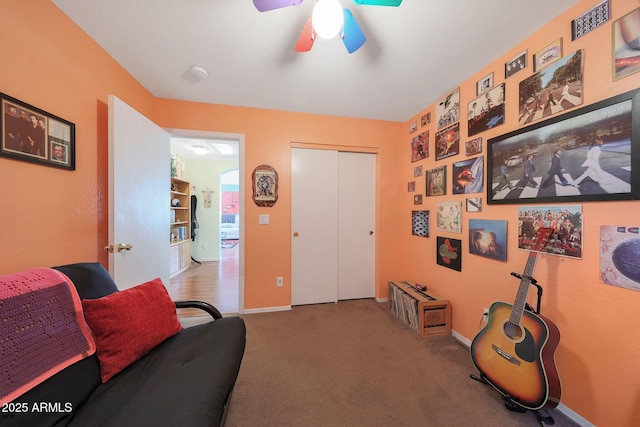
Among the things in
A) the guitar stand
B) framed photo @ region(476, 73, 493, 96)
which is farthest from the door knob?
framed photo @ region(476, 73, 493, 96)

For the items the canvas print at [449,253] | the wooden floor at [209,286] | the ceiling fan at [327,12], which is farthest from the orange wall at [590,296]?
the wooden floor at [209,286]

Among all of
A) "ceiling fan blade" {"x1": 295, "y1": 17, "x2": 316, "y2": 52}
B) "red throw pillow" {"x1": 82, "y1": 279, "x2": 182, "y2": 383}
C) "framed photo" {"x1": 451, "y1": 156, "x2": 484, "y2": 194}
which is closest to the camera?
"red throw pillow" {"x1": 82, "y1": 279, "x2": 182, "y2": 383}

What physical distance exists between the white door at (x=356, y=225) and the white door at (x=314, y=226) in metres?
0.12

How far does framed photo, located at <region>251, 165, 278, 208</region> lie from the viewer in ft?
8.25

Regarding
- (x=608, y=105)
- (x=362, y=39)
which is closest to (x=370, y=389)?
(x=608, y=105)

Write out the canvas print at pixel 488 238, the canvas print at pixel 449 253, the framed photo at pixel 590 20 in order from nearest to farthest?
1. the framed photo at pixel 590 20
2. the canvas print at pixel 488 238
3. the canvas print at pixel 449 253

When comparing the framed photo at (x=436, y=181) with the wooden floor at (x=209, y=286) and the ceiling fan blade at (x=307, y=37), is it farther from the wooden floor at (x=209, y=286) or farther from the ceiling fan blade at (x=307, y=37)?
the wooden floor at (x=209, y=286)

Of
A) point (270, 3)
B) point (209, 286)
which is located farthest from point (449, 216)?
point (209, 286)

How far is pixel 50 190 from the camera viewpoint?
48.1 inches

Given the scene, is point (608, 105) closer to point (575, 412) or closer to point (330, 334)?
point (575, 412)

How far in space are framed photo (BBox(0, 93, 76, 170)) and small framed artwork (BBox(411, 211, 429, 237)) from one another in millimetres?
3091

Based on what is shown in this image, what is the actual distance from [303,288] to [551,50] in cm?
298

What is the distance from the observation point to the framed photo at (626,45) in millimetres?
1027

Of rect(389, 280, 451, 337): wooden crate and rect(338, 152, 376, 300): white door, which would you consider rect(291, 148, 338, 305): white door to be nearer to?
rect(338, 152, 376, 300): white door
